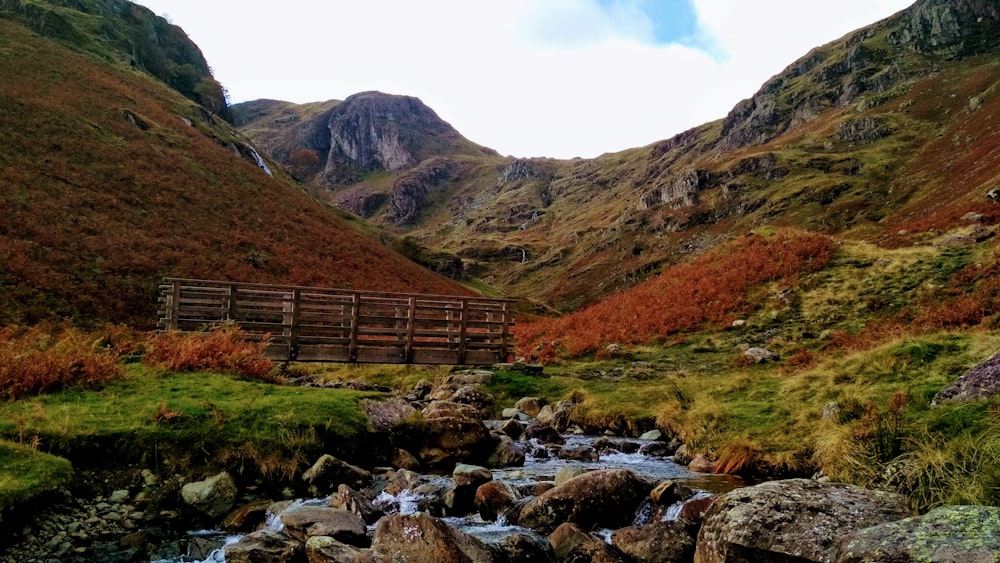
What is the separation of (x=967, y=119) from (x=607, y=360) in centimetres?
9704

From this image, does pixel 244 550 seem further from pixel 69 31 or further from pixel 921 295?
pixel 69 31

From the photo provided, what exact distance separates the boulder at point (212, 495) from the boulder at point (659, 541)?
6.01 meters

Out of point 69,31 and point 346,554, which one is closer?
point 346,554

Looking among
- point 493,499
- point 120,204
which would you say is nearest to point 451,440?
point 493,499

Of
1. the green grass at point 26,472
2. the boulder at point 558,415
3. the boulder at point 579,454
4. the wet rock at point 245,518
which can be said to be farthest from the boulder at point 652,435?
the green grass at point 26,472

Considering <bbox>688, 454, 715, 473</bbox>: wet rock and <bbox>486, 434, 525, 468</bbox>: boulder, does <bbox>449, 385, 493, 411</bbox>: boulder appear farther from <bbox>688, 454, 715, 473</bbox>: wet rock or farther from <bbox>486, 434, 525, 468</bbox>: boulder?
<bbox>688, 454, 715, 473</bbox>: wet rock

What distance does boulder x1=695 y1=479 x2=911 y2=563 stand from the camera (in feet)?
19.2

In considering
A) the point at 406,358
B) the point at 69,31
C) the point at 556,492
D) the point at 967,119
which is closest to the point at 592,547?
the point at 556,492

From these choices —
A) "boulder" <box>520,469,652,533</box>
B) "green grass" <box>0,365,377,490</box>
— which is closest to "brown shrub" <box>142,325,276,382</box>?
"green grass" <box>0,365,377,490</box>

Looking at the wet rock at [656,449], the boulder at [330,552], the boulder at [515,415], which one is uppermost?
the boulder at [330,552]

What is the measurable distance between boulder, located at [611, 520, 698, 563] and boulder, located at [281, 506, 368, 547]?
3666 millimetres

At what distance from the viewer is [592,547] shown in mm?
7559

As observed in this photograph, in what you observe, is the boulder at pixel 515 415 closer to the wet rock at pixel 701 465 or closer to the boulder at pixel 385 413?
the boulder at pixel 385 413

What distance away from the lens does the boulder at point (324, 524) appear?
742 centimetres
